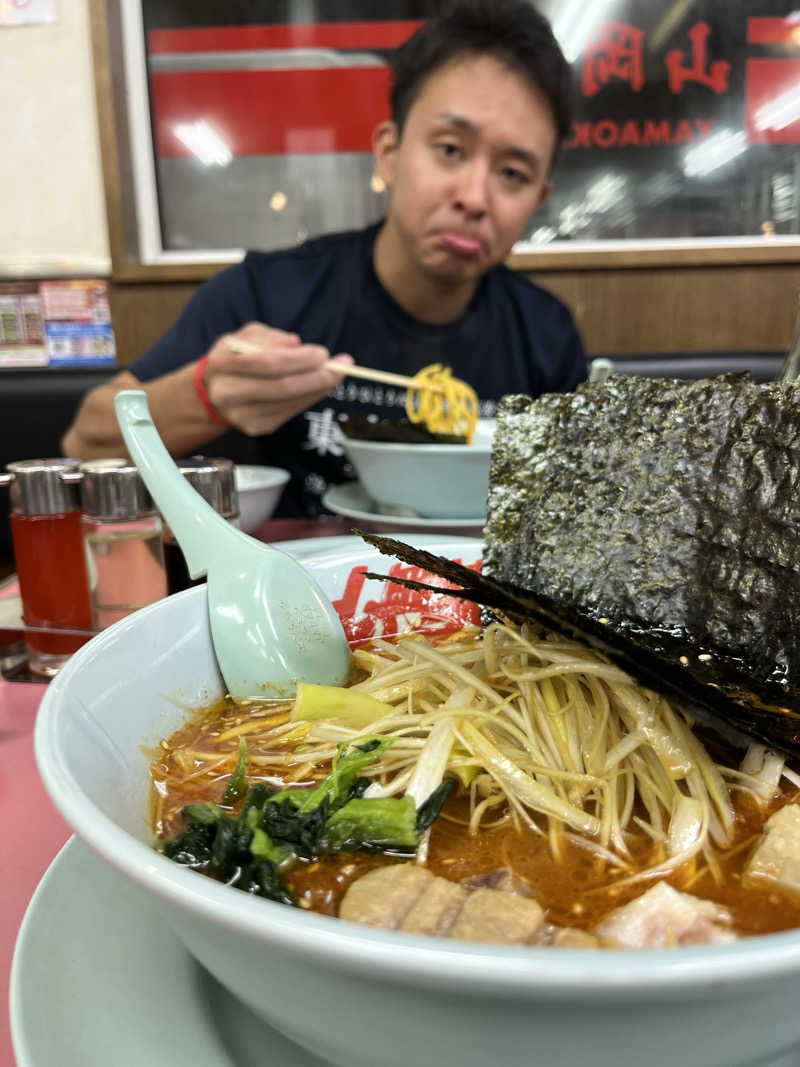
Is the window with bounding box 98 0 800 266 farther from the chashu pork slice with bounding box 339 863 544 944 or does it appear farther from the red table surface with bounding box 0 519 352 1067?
the chashu pork slice with bounding box 339 863 544 944

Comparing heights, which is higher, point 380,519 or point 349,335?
point 349,335

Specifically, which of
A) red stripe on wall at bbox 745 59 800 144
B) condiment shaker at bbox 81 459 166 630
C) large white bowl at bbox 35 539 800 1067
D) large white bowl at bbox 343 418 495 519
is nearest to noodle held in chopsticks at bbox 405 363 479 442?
large white bowl at bbox 343 418 495 519

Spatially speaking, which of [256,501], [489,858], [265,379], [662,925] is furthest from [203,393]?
[662,925]

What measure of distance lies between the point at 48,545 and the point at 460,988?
2.88 ft

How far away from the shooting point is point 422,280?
2439 millimetres

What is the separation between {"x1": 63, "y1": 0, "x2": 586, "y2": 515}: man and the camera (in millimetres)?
2129

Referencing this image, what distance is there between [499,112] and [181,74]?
169cm

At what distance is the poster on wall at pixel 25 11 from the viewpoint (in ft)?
9.78

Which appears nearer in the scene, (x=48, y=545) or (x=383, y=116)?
(x=48, y=545)

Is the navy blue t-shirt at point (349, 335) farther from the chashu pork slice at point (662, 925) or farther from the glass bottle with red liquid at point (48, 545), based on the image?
the chashu pork slice at point (662, 925)

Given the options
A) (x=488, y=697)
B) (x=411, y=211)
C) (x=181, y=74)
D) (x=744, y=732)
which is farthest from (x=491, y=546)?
(x=181, y=74)

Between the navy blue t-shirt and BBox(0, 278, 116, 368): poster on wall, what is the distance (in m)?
1.05

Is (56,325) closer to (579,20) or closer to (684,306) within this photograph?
(579,20)

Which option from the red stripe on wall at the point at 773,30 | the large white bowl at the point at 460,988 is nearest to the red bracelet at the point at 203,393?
the large white bowl at the point at 460,988
